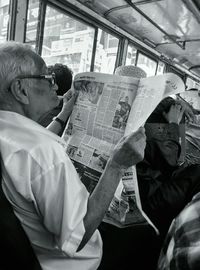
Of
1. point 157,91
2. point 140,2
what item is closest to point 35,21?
point 140,2

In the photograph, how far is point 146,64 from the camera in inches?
207

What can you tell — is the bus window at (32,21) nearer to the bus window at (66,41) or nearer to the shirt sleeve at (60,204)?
the bus window at (66,41)

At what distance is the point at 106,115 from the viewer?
Result: 103 cm

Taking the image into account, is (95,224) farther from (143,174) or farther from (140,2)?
(140,2)

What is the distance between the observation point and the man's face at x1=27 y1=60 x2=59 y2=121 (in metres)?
0.88

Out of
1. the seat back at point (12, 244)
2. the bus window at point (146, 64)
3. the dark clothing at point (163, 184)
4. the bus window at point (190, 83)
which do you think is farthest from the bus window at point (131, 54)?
the seat back at point (12, 244)

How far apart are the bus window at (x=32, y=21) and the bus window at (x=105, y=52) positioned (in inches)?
46.0

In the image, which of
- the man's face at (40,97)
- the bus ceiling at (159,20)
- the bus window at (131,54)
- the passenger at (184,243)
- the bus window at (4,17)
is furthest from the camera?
the bus window at (131,54)

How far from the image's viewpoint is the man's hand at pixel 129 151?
81 cm

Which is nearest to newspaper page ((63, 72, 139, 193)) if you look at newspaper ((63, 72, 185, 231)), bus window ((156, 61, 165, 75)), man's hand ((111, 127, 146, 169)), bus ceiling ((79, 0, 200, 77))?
newspaper ((63, 72, 185, 231))

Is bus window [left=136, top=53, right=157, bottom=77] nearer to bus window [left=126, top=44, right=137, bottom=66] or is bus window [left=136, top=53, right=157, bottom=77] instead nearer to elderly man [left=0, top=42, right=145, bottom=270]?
bus window [left=126, top=44, right=137, bottom=66]

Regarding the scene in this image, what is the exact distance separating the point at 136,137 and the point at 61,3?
9.16ft

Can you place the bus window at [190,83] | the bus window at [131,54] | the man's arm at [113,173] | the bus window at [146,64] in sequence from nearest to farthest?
1. the man's arm at [113,173]
2. the bus window at [131,54]
3. the bus window at [146,64]
4. the bus window at [190,83]

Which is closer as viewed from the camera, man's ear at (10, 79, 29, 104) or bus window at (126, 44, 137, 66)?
man's ear at (10, 79, 29, 104)
